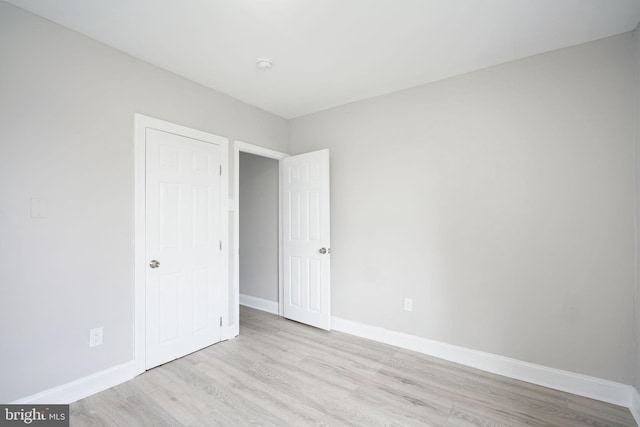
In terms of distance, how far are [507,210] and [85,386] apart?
3494 millimetres

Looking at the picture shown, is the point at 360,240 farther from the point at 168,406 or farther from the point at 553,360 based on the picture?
the point at 168,406

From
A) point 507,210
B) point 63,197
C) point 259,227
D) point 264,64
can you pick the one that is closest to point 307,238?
point 259,227

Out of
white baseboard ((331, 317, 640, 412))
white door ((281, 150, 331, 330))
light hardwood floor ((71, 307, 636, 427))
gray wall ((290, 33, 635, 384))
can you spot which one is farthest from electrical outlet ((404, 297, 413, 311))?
white door ((281, 150, 331, 330))

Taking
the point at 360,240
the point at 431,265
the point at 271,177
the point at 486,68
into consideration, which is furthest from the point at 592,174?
the point at 271,177

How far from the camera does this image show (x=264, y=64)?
2447 mm

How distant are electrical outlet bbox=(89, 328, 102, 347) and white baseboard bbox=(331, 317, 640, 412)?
2351mm

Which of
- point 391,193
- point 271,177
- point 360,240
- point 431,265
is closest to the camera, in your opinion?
point 431,265

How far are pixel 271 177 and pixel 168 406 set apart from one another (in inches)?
109

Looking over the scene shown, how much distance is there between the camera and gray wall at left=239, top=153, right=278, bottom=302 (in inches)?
156

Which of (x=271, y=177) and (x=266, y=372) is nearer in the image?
(x=266, y=372)

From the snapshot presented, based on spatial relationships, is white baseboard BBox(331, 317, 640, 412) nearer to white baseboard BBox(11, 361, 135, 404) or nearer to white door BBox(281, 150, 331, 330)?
white door BBox(281, 150, 331, 330)

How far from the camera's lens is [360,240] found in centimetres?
320

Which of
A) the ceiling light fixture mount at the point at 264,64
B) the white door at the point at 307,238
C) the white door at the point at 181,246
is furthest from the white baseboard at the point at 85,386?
the ceiling light fixture mount at the point at 264,64

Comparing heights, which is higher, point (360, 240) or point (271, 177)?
point (271, 177)
